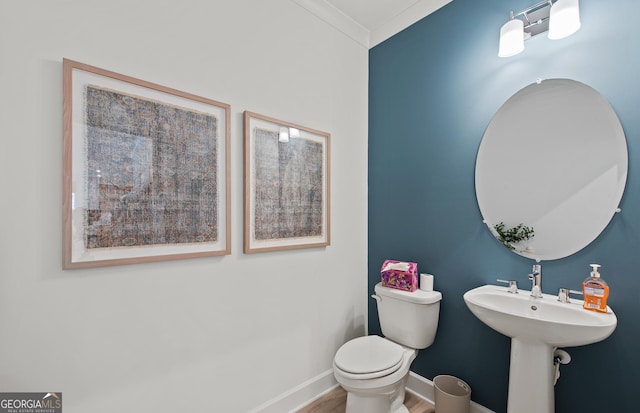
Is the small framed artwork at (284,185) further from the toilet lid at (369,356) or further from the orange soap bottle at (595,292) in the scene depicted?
the orange soap bottle at (595,292)

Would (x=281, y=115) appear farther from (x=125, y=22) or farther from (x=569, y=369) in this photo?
(x=569, y=369)

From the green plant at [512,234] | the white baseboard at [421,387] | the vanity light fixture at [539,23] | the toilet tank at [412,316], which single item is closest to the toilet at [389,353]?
the toilet tank at [412,316]

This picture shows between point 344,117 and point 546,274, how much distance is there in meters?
1.57

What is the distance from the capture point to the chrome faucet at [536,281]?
4.66ft

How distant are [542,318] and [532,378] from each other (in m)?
0.27

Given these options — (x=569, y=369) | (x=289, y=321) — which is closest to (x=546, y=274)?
(x=569, y=369)

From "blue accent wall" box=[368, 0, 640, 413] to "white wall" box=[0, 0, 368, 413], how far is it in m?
0.35

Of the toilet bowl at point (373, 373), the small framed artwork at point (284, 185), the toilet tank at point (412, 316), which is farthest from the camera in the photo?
the toilet tank at point (412, 316)

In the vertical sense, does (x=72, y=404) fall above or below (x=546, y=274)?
below

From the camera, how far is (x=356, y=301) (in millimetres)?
2270

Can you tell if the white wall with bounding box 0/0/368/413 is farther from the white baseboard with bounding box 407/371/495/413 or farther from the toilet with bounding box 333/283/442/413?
the white baseboard with bounding box 407/371/495/413

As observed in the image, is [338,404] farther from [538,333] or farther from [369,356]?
[538,333]

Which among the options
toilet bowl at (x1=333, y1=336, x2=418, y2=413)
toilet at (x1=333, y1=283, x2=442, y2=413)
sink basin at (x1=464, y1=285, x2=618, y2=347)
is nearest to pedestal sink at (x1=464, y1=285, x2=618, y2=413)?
sink basin at (x1=464, y1=285, x2=618, y2=347)

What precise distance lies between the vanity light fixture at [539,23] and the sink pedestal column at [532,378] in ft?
4.60
